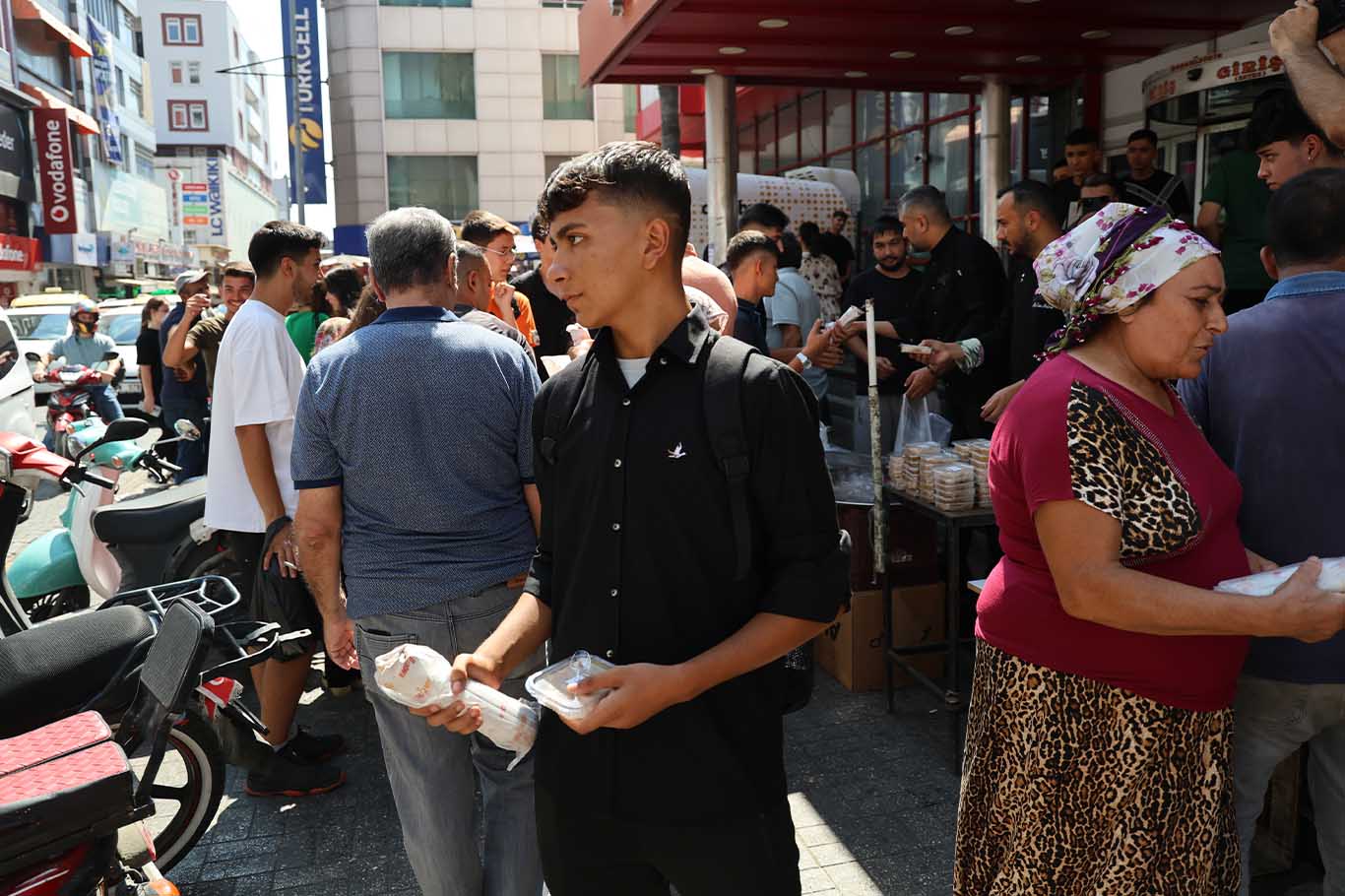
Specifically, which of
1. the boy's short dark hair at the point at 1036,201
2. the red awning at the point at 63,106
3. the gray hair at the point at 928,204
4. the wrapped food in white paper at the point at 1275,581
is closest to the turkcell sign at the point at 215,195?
the red awning at the point at 63,106

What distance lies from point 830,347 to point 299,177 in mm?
24290

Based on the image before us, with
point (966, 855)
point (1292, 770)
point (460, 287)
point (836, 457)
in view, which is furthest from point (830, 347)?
point (966, 855)

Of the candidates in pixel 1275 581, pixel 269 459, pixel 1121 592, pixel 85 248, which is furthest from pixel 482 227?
pixel 85 248

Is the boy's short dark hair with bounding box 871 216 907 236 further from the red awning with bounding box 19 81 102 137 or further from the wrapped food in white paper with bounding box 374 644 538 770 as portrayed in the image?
the red awning with bounding box 19 81 102 137

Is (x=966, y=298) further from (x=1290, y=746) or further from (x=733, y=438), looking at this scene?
(x=733, y=438)

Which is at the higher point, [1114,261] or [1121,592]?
[1114,261]

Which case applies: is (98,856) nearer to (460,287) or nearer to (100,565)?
(460,287)

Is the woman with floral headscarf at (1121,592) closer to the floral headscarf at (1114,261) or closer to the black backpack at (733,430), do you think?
the floral headscarf at (1114,261)

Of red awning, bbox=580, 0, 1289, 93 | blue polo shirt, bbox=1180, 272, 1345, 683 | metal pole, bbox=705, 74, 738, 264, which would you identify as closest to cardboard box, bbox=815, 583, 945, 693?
blue polo shirt, bbox=1180, 272, 1345, 683

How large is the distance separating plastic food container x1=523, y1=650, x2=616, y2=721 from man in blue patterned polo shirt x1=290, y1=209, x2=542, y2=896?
3.50ft

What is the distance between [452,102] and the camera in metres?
38.1

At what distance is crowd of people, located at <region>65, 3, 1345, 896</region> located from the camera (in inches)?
70.4

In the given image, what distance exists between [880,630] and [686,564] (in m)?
3.55

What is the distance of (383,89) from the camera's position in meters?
36.5
